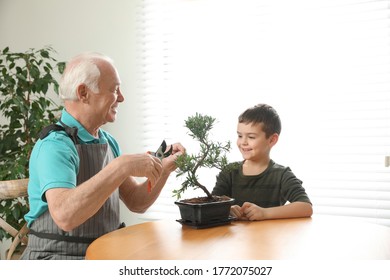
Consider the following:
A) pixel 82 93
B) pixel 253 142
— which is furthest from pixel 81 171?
pixel 253 142

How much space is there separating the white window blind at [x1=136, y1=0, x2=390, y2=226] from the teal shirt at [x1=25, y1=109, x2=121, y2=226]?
1.44m

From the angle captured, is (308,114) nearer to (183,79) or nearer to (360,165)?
(360,165)

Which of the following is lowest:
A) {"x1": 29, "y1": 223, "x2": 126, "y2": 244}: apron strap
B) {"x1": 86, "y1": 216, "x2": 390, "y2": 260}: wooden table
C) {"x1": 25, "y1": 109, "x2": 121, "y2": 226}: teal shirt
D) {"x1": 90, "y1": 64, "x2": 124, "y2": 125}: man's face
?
{"x1": 29, "y1": 223, "x2": 126, "y2": 244}: apron strap

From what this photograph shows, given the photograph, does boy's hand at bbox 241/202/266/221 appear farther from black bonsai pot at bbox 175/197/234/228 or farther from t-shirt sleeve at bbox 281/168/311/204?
t-shirt sleeve at bbox 281/168/311/204

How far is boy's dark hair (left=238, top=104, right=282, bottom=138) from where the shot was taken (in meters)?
2.04

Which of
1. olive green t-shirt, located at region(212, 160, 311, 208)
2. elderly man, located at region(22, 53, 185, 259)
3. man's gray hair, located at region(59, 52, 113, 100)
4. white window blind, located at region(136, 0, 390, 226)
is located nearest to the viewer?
elderly man, located at region(22, 53, 185, 259)

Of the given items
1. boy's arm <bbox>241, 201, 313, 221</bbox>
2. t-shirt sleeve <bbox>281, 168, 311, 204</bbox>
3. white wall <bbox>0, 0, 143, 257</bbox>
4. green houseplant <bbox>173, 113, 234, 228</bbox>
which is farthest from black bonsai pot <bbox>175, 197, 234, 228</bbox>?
white wall <bbox>0, 0, 143, 257</bbox>

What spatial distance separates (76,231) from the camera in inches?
64.6

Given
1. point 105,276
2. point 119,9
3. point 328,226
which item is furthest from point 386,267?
point 119,9

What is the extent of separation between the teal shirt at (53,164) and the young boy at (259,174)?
615 mm

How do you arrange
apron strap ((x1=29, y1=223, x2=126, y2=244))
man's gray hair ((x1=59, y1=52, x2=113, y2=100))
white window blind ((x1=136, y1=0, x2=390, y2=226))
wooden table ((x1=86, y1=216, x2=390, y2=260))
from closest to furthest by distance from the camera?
wooden table ((x1=86, y1=216, x2=390, y2=260)) → apron strap ((x1=29, y1=223, x2=126, y2=244)) → man's gray hair ((x1=59, y1=52, x2=113, y2=100)) → white window blind ((x1=136, y1=0, x2=390, y2=226))

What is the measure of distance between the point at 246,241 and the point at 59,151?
2.23ft

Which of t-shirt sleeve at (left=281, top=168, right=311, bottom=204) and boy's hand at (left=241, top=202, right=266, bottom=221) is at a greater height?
t-shirt sleeve at (left=281, top=168, right=311, bottom=204)

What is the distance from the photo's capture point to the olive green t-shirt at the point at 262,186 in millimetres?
1923
